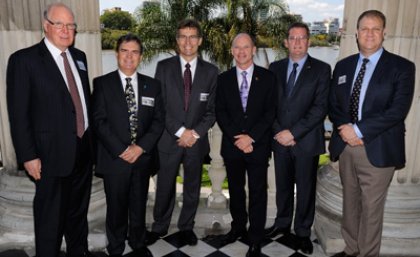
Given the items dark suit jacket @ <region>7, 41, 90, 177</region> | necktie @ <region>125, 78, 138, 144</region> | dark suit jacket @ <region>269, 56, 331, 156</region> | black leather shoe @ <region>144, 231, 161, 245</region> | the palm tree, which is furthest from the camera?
the palm tree

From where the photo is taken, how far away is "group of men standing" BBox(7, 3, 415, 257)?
2.30 meters

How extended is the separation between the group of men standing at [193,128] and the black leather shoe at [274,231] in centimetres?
6

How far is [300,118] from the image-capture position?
2.73m

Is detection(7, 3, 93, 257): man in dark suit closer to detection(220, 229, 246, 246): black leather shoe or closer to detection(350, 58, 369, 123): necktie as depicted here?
detection(220, 229, 246, 246): black leather shoe

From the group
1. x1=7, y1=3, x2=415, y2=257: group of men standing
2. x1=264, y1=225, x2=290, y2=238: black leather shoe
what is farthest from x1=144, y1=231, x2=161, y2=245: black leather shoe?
x1=264, y1=225, x2=290, y2=238: black leather shoe

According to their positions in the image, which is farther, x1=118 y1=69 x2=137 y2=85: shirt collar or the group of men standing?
x1=118 y1=69 x2=137 y2=85: shirt collar

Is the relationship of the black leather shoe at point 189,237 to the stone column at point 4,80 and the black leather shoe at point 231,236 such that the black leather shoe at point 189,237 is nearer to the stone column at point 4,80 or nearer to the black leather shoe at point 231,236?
the black leather shoe at point 231,236

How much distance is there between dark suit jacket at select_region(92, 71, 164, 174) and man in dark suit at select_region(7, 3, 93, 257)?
0.09 m

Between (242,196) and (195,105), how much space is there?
762 millimetres

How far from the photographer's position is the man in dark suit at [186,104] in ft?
9.01

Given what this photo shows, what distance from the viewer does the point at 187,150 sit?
2840 mm

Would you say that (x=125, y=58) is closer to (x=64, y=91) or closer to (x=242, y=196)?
(x=64, y=91)

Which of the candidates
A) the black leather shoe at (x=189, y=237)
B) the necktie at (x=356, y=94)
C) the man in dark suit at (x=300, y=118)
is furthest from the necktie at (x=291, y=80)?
the black leather shoe at (x=189, y=237)

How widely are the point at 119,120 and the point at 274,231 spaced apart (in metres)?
1.56
